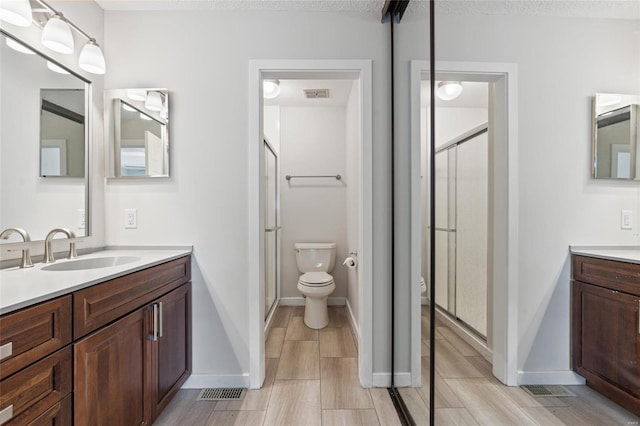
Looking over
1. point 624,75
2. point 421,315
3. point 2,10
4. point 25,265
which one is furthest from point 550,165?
point 2,10

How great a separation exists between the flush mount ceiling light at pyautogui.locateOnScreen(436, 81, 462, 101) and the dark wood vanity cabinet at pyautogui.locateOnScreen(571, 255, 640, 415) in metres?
0.73

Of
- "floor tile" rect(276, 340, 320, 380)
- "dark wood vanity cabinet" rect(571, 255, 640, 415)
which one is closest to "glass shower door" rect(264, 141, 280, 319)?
"floor tile" rect(276, 340, 320, 380)

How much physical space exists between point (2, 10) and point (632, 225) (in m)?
2.19

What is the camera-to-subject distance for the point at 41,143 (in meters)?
1.53

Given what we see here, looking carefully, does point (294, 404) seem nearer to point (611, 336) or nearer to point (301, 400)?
point (301, 400)

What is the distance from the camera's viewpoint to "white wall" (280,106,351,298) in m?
3.69

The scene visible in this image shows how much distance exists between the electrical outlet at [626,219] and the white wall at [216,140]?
5.05ft

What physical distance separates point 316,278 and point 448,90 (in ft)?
7.47

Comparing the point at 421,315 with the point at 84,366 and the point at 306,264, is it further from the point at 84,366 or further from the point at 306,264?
the point at 306,264

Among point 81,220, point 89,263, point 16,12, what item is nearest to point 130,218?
point 81,220

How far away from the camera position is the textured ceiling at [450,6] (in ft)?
1.44

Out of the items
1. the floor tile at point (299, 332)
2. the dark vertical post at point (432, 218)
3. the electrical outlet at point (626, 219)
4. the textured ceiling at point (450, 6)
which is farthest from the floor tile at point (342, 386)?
the textured ceiling at point (450, 6)

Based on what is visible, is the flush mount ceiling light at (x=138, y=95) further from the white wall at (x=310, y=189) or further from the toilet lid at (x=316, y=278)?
the toilet lid at (x=316, y=278)

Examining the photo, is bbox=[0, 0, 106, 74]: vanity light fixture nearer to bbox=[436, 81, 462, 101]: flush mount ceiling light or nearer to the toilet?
bbox=[436, 81, 462, 101]: flush mount ceiling light
